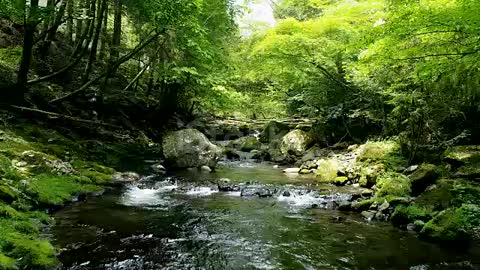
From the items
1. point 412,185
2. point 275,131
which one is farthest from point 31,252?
point 275,131

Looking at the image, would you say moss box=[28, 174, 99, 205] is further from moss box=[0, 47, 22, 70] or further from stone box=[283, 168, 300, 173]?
stone box=[283, 168, 300, 173]

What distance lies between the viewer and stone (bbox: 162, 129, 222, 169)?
17781 millimetres

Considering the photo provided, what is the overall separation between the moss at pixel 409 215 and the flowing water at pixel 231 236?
→ 1.08 ft

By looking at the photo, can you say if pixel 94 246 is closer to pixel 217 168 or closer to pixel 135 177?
pixel 135 177

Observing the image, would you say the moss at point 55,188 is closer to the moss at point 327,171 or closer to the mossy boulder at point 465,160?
the moss at point 327,171

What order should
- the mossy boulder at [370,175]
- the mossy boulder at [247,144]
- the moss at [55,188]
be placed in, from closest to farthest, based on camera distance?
the moss at [55,188] < the mossy boulder at [370,175] < the mossy boulder at [247,144]

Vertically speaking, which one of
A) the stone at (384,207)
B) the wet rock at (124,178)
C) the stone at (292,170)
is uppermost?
the stone at (384,207)

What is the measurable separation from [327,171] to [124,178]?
783 cm

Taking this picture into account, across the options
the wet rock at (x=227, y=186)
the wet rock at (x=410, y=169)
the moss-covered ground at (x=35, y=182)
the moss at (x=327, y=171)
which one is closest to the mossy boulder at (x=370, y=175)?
the wet rock at (x=410, y=169)

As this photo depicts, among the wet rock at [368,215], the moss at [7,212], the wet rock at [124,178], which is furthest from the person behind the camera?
the wet rock at [124,178]

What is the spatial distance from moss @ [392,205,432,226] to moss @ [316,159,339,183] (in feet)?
18.6

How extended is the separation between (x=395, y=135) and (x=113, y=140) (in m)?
12.9

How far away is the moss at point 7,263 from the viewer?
5407 mm

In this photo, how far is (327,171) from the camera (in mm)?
16125
